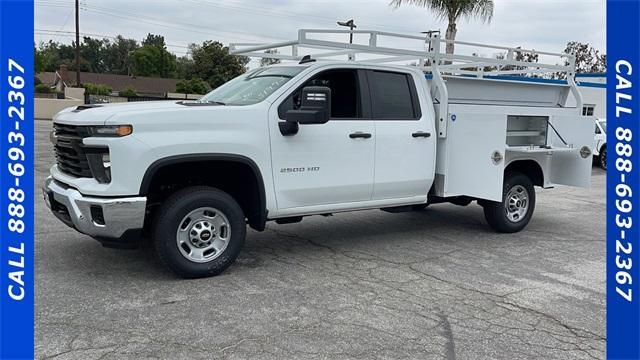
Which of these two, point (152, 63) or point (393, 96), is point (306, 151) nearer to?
point (393, 96)

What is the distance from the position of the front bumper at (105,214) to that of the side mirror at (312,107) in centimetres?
157

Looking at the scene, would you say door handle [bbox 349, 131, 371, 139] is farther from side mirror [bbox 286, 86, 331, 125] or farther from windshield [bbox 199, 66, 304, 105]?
windshield [bbox 199, 66, 304, 105]

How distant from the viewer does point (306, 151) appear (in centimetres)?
552

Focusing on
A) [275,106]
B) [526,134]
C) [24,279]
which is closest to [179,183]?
[275,106]

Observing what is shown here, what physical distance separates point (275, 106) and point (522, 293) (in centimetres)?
291

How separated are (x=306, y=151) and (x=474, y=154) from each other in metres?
2.36

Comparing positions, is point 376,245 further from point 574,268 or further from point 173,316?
point 173,316

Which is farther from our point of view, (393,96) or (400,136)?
(393,96)

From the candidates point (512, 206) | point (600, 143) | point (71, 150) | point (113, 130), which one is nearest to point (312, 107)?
point (113, 130)

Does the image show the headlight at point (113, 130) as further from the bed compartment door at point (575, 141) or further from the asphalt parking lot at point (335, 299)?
the bed compartment door at point (575, 141)

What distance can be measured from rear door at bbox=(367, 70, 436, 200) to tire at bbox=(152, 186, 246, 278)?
69.4 inches

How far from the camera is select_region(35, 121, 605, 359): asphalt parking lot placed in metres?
3.81

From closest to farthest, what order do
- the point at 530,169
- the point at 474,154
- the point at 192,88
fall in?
the point at 474,154 → the point at 530,169 → the point at 192,88

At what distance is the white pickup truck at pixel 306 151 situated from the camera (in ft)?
15.4
